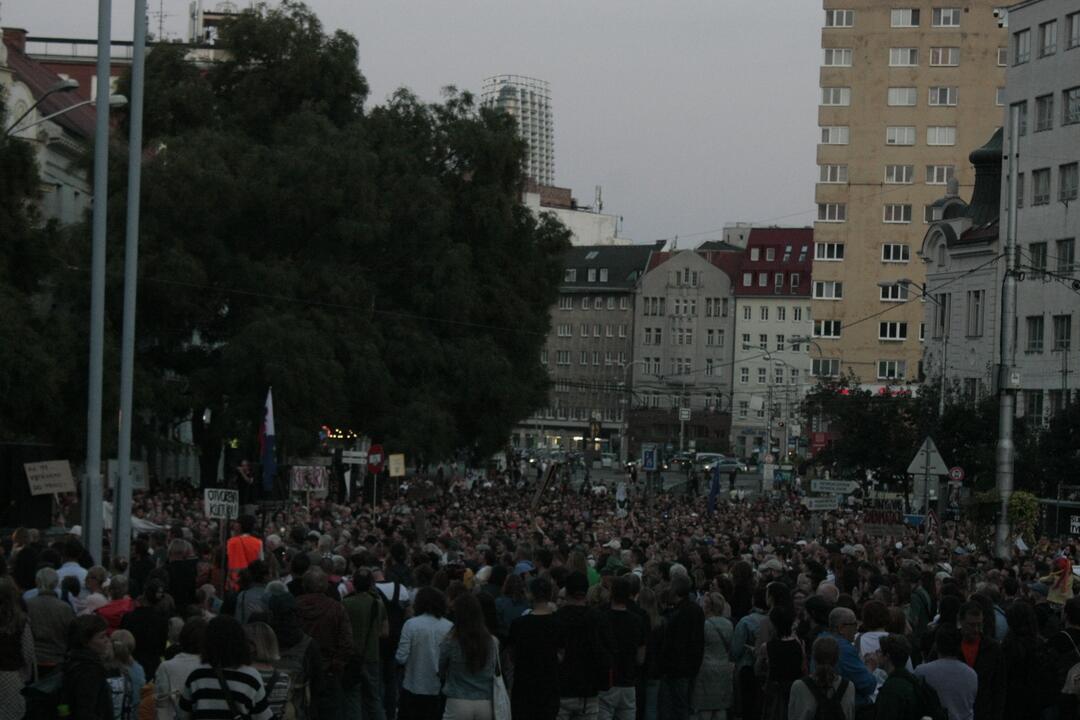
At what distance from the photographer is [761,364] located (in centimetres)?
14812

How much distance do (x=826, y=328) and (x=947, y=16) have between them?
1889cm

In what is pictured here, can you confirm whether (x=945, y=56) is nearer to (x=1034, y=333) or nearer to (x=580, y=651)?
(x=1034, y=333)

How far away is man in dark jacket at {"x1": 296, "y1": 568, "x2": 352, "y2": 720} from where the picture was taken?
534 inches

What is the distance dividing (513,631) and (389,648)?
3.89 meters

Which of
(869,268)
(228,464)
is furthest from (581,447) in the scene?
(228,464)

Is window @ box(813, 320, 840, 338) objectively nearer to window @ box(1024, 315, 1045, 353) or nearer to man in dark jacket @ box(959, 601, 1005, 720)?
window @ box(1024, 315, 1045, 353)

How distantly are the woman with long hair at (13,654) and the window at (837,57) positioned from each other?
321ft

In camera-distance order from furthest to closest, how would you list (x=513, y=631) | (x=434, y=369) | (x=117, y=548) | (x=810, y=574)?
(x=434, y=369)
(x=117, y=548)
(x=810, y=574)
(x=513, y=631)

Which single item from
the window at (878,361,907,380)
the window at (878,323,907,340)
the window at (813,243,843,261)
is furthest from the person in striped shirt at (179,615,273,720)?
the window at (813,243,843,261)

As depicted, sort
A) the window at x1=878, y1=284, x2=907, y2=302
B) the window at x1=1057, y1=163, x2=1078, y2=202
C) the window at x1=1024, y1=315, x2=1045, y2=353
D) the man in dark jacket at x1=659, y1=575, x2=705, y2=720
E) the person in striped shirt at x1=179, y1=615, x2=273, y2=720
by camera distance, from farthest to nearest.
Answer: the window at x1=878, y1=284, x2=907, y2=302
the window at x1=1024, y1=315, x2=1045, y2=353
the window at x1=1057, y1=163, x2=1078, y2=202
the man in dark jacket at x1=659, y1=575, x2=705, y2=720
the person in striped shirt at x1=179, y1=615, x2=273, y2=720

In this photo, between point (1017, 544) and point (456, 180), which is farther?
point (456, 180)

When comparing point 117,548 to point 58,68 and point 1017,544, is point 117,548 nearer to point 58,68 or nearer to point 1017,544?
point 1017,544

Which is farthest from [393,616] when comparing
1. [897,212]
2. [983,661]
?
[897,212]

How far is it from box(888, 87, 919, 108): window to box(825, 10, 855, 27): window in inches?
156
